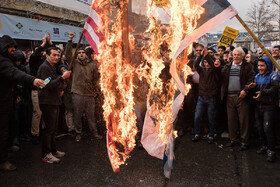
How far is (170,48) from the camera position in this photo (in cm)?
458

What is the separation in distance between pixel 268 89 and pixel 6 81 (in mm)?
5396

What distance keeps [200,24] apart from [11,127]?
16.0 ft

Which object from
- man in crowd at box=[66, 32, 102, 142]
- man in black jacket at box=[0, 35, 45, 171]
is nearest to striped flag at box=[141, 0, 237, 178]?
man in black jacket at box=[0, 35, 45, 171]

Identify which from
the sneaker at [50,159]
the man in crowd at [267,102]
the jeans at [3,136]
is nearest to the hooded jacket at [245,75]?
the man in crowd at [267,102]

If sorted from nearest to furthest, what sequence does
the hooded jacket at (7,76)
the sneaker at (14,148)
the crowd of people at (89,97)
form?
the hooded jacket at (7,76) < the crowd of people at (89,97) < the sneaker at (14,148)

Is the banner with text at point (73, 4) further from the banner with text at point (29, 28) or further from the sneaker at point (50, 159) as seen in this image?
the banner with text at point (29, 28)

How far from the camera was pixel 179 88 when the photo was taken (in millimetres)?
3125

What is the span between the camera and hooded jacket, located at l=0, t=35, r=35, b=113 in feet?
13.6

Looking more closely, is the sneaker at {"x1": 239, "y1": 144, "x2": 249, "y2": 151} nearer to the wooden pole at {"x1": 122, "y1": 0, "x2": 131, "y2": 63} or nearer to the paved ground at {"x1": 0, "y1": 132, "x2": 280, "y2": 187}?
the paved ground at {"x1": 0, "y1": 132, "x2": 280, "y2": 187}

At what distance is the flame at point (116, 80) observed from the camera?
3.94m

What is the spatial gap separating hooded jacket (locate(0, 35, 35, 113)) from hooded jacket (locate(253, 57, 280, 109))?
4770 mm

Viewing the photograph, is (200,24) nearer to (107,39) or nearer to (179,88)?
(179,88)

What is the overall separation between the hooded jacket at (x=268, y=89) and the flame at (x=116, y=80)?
2914 millimetres

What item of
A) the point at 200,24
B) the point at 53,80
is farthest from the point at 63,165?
the point at 200,24
